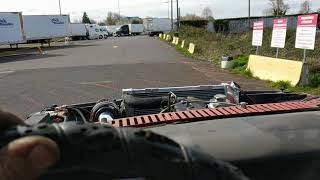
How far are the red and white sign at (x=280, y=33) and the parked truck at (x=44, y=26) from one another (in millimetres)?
39554

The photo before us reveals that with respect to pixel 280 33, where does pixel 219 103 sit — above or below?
above

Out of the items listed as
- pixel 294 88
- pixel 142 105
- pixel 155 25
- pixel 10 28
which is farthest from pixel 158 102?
pixel 155 25

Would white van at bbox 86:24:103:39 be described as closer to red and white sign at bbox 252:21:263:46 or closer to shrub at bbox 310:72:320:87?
red and white sign at bbox 252:21:263:46

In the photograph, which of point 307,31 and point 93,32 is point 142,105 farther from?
point 93,32

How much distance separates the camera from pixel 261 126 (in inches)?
121

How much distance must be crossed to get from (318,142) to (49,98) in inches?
463

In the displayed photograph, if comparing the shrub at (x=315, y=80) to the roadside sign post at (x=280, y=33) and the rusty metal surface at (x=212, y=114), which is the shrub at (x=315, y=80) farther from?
the rusty metal surface at (x=212, y=114)

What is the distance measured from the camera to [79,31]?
79.6 m

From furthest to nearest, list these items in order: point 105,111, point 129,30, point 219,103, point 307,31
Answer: point 129,30
point 307,31
point 105,111
point 219,103

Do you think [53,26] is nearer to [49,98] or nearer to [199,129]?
[49,98]

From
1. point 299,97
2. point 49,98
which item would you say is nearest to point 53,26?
point 49,98

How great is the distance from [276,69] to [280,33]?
8.31ft

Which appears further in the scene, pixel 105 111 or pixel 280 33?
pixel 280 33

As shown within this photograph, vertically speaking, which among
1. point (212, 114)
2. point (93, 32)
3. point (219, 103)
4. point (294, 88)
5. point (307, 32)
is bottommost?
point (93, 32)
